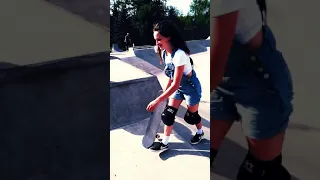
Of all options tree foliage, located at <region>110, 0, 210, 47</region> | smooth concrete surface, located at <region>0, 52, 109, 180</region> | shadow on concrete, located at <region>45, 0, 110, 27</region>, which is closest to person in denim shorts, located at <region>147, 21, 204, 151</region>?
smooth concrete surface, located at <region>0, 52, 109, 180</region>

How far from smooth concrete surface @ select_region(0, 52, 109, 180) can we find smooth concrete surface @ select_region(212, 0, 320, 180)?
1.31 m

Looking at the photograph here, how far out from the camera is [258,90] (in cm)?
242

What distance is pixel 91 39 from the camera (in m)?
2.65

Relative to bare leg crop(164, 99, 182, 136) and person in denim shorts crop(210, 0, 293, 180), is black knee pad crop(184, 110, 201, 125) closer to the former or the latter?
bare leg crop(164, 99, 182, 136)

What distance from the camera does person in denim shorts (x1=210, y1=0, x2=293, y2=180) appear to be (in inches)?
93.4

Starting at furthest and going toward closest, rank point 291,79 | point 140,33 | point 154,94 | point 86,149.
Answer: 1. point 140,33
2. point 154,94
3. point 86,149
4. point 291,79

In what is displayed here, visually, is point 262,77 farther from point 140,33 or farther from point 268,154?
point 140,33

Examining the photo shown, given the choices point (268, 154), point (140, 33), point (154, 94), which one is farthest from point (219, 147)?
point (140, 33)

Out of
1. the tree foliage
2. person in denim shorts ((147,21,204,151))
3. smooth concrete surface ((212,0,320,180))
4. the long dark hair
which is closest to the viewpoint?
smooth concrete surface ((212,0,320,180))

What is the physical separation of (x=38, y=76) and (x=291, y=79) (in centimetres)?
178

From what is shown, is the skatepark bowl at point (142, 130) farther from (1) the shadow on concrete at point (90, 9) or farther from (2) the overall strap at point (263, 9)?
(2) the overall strap at point (263, 9)

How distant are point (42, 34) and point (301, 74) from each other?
184 centimetres

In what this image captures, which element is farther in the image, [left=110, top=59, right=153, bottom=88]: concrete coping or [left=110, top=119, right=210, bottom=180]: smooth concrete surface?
[left=110, top=59, right=153, bottom=88]: concrete coping

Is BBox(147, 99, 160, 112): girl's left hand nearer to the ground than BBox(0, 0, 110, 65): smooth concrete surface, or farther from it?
nearer to the ground
